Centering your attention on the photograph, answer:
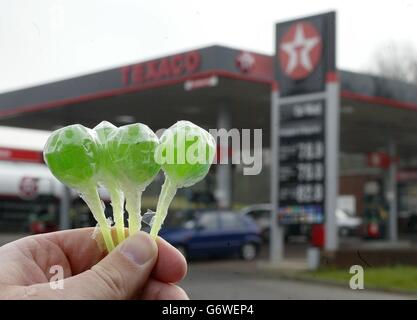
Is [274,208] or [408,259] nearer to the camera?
[408,259]

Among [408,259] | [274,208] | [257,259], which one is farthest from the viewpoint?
[257,259]

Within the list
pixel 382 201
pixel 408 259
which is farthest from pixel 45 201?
pixel 382 201

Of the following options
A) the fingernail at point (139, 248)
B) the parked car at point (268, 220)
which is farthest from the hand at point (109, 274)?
the parked car at point (268, 220)

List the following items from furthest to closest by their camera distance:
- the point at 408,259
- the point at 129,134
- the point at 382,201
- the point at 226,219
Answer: the point at 382,201
the point at 226,219
the point at 408,259
the point at 129,134

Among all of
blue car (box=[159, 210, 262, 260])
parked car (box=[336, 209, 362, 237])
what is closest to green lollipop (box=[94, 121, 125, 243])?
blue car (box=[159, 210, 262, 260])

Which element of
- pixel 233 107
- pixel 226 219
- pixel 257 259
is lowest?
pixel 257 259
